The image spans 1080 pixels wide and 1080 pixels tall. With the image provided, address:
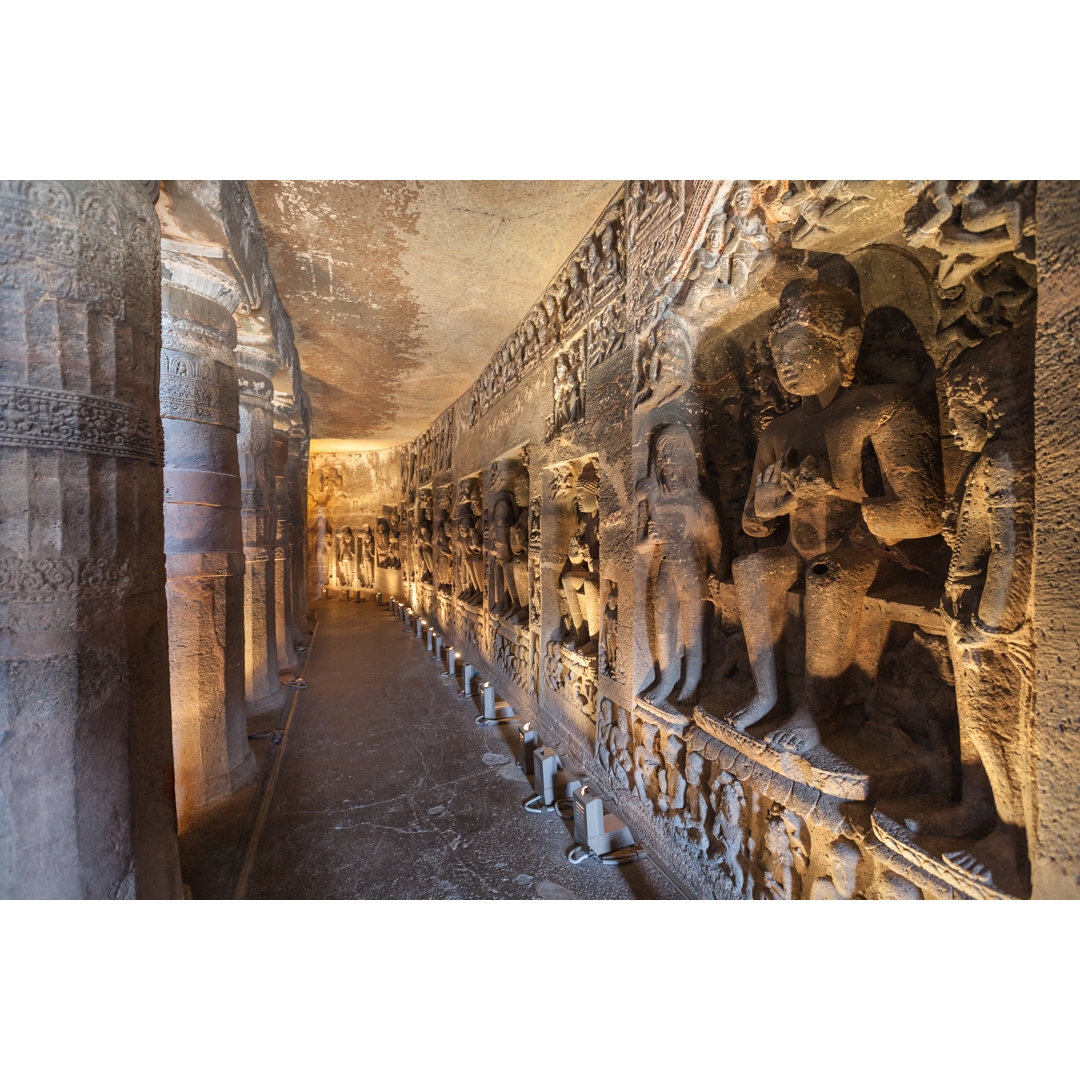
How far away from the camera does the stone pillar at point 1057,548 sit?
1.20m

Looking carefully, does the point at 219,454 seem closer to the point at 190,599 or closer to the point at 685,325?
the point at 190,599

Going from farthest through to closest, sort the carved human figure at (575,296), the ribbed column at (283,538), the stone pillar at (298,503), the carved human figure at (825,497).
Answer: the stone pillar at (298,503)
the ribbed column at (283,538)
the carved human figure at (575,296)
the carved human figure at (825,497)

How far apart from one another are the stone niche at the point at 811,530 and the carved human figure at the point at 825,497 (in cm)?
1

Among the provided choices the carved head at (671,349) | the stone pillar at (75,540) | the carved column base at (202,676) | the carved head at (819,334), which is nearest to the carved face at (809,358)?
the carved head at (819,334)

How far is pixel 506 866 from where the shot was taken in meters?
2.68

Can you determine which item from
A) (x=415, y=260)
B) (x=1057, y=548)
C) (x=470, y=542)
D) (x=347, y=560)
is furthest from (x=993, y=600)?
(x=347, y=560)

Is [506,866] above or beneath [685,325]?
beneath

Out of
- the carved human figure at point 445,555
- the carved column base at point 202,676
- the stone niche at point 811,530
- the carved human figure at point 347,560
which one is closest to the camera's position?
the stone niche at point 811,530

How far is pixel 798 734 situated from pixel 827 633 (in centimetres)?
43

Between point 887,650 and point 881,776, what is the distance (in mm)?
535

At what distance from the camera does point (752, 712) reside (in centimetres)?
224

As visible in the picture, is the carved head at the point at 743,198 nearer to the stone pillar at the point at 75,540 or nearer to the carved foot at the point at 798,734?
the carved foot at the point at 798,734

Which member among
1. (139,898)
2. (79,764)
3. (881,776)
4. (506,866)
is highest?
(79,764)

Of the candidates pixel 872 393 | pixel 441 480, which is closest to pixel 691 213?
pixel 872 393
